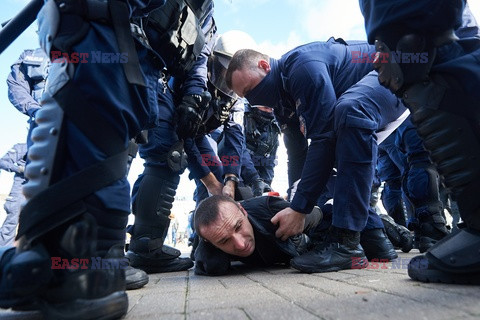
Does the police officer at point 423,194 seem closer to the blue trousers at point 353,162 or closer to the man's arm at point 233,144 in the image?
the blue trousers at point 353,162

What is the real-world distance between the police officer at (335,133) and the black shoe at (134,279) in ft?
2.48

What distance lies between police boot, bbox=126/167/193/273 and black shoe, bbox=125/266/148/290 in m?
0.53

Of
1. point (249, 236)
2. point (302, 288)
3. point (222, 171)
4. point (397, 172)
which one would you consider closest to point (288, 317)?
point (302, 288)

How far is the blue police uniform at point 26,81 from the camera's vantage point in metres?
4.68

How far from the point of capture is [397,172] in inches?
150

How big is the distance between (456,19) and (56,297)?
1373 mm

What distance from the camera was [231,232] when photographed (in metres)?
1.78

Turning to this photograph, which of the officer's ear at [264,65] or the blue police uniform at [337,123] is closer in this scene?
the blue police uniform at [337,123]

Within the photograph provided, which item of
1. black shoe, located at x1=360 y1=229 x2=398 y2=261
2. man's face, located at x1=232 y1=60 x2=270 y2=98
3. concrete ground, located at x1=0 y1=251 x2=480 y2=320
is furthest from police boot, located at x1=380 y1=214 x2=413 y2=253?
man's face, located at x1=232 y1=60 x2=270 y2=98

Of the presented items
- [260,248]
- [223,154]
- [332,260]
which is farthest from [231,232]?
[223,154]

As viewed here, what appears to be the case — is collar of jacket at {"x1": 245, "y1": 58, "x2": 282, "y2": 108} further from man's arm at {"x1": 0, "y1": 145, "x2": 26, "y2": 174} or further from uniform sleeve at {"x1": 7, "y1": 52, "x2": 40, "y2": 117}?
man's arm at {"x1": 0, "y1": 145, "x2": 26, "y2": 174}

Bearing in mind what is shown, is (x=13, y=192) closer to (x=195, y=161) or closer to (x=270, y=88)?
(x=195, y=161)

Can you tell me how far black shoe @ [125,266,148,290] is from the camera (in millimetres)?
1401

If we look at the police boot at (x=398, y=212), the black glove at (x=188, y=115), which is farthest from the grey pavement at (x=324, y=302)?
the police boot at (x=398, y=212)
